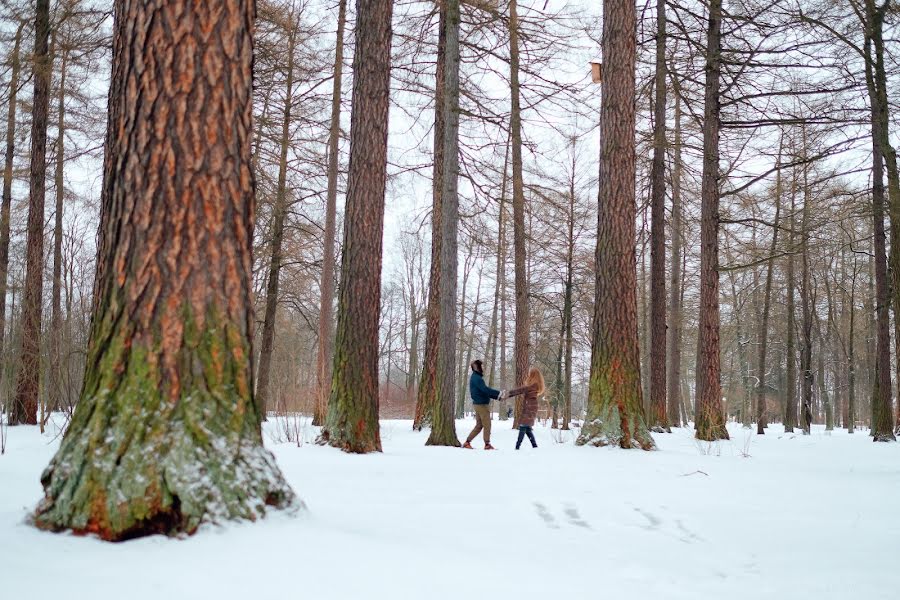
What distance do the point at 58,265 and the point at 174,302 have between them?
45.4ft

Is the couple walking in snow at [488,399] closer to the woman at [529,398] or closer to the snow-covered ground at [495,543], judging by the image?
the woman at [529,398]

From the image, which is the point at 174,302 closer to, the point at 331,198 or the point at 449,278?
the point at 449,278

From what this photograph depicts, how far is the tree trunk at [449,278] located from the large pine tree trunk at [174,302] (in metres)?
5.80

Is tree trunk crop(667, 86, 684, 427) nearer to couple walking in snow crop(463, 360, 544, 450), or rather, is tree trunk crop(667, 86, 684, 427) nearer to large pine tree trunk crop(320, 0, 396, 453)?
couple walking in snow crop(463, 360, 544, 450)

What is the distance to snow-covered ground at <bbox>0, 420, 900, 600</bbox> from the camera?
2.01 metres

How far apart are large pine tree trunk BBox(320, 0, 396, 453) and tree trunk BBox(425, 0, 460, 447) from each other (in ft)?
6.15

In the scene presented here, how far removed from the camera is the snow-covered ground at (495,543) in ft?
6.59

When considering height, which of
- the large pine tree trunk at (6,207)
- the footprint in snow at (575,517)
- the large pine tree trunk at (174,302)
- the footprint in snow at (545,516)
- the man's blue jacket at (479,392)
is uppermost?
the large pine tree trunk at (6,207)

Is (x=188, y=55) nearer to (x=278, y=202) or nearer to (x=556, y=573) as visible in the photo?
(x=556, y=573)

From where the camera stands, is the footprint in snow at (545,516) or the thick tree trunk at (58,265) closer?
the footprint in snow at (545,516)

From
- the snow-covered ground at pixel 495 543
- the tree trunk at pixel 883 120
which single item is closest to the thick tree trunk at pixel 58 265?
the snow-covered ground at pixel 495 543

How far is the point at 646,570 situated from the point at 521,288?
11761 millimetres

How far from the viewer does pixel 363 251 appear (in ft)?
22.0

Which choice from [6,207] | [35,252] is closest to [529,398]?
[35,252]
